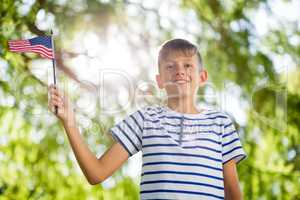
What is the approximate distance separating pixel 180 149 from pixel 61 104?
29cm

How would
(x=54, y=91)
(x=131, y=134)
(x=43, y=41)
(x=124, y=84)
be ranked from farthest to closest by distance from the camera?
(x=124, y=84), (x=43, y=41), (x=131, y=134), (x=54, y=91)

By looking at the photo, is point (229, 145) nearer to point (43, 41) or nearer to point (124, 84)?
point (43, 41)

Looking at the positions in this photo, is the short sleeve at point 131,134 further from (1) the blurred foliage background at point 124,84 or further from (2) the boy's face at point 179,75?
(1) the blurred foliage background at point 124,84

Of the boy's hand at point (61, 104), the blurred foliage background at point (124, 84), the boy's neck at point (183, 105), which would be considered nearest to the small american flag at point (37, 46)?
the boy's hand at point (61, 104)

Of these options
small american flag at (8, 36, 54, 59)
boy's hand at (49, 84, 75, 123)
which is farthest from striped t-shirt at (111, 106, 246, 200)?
small american flag at (8, 36, 54, 59)

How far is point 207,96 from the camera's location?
3443 mm

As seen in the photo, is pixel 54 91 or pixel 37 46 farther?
pixel 37 46

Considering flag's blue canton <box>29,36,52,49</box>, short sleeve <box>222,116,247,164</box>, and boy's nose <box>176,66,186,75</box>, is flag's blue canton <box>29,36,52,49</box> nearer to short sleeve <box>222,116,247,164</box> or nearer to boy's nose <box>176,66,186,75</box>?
boy's nose <box>176,66,186,75</box>

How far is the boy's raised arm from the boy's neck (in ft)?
0.54

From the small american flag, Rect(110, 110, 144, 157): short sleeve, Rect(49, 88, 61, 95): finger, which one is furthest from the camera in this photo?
the small american flag

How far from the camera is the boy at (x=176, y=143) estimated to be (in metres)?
1.49

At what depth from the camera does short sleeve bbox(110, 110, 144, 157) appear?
5.14 ft

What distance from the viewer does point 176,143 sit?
59.9 inches

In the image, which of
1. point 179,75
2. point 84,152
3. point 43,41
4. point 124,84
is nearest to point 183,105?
point 179,75
